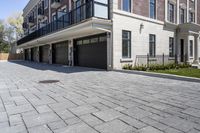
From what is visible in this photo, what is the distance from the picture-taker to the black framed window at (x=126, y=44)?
13.9 metres

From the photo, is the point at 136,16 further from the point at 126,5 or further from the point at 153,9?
the point at 153,9

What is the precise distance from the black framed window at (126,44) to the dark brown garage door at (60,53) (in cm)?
809

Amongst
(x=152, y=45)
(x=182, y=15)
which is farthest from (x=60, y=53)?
(x=182, y=15)

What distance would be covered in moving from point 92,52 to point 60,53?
7632 millimetres

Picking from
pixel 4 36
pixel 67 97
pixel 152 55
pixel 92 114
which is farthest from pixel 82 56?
pixel 4 36

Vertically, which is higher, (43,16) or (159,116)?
(43,16)

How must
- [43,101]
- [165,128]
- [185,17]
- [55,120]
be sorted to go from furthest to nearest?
1. [185,17]
2. [43,101]
3. [55,120]
4. [165,128]

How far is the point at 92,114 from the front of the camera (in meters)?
4.09

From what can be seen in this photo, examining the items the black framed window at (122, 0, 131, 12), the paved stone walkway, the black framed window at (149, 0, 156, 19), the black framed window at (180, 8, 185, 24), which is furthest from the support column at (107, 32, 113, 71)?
the black framed window at (180, 8, 185, 24)

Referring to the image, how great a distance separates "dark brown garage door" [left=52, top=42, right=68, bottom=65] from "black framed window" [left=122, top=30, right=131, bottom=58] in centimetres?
809

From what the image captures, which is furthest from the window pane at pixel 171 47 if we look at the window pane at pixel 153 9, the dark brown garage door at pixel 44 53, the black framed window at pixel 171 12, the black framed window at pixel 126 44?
the dark brown garage door at pixel 44 53

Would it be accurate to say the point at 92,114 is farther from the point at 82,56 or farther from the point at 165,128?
the point at 82,56

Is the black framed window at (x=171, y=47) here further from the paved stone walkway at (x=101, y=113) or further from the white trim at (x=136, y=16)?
the paved stone walkway at (x=101, y=113)

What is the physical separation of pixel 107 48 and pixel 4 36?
55.8 metres
